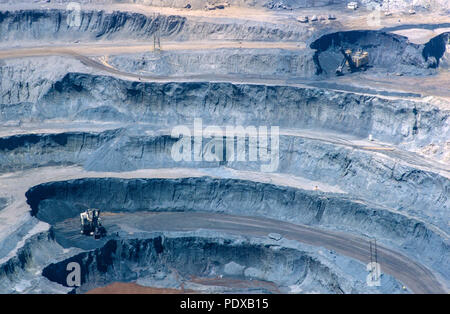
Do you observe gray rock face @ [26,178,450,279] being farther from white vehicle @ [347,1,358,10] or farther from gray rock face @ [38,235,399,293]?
white vehicle @ [347,1,358,10]

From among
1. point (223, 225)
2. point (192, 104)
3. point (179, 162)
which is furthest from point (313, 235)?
point (192, 104)

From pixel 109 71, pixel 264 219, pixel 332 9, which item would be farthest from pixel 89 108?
pixel 332 9

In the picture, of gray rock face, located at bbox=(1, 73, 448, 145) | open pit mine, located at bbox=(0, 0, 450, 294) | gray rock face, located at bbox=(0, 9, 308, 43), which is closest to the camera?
open pit mine, located at bbox=(0, 0, 450, 294)

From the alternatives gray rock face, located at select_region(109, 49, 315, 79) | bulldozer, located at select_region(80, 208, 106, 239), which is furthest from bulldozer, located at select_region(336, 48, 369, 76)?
bulldozer, located at select_region(80, 208, 106, 239)

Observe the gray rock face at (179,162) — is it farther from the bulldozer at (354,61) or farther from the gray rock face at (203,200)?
the bulldozer at (354,61)

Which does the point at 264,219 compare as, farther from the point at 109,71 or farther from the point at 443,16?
the point at 443,16

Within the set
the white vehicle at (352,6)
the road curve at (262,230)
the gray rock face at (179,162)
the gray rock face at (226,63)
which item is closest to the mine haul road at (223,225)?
the road curve at (262,230)

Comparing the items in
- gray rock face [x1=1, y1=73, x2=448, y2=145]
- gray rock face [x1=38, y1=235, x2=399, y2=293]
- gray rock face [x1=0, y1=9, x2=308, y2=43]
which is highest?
gray rock face [x1=0, y1=9, x2=308, y2=43]
